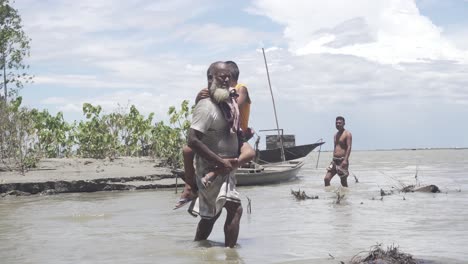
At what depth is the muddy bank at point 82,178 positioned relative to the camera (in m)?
14.8

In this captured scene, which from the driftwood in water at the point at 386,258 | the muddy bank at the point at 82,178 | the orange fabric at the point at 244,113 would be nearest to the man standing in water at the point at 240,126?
the orange fabric at the point at 244,113

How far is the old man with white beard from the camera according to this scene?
526 centimetres

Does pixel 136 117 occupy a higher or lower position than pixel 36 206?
higher

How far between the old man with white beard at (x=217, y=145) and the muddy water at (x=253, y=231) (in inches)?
16.9

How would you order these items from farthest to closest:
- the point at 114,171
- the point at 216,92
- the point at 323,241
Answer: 1. the point at 114,171
2. the point at 323,241
3. the point at 216,92

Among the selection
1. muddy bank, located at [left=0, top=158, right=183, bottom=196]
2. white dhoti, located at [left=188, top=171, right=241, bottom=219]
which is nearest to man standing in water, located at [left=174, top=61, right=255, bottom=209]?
white dhoti, located at [left=188, top=171, right=241, bottom=219]

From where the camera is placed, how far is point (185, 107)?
899 inches

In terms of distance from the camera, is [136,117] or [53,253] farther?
[136,117]

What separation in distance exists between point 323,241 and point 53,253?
266 cm

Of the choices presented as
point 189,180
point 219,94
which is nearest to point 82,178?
point 189,180

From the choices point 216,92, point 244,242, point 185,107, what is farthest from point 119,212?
point 185,107

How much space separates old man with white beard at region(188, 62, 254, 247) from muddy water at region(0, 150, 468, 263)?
0.43m

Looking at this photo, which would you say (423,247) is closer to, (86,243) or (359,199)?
(86,243)

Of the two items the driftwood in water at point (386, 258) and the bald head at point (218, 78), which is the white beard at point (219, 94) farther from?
the driftwood in water at point (386, 258)
